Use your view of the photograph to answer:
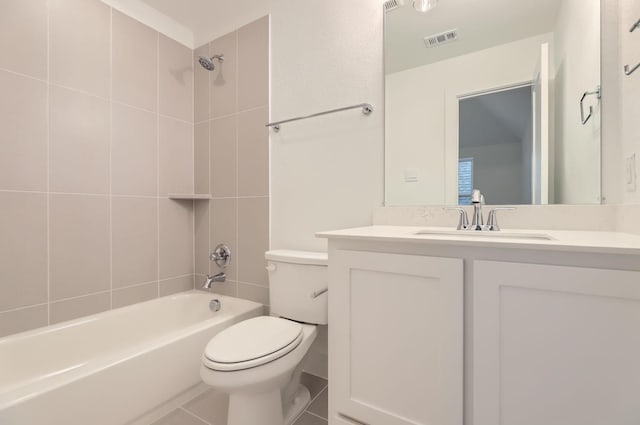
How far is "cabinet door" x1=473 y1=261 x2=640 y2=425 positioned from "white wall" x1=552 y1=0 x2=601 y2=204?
0.61m

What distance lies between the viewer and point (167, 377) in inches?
52.3

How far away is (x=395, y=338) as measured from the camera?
2.92 ft

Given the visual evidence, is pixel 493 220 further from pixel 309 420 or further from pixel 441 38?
pixel 309 420

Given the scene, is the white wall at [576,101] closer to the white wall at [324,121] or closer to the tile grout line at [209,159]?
the white wall at [324,121]

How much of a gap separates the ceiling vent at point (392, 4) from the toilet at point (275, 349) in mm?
1296

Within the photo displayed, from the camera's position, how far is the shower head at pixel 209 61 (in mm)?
1882

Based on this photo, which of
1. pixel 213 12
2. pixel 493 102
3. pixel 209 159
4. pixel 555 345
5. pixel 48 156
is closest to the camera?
pixel 555 345

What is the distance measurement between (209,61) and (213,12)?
1.07 ft

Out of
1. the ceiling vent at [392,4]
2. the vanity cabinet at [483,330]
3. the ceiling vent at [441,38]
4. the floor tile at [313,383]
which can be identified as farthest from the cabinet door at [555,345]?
the ceiling vent at [392,4]

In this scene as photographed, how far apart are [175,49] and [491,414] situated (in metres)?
2.62

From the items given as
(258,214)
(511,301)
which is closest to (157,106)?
(258,214)

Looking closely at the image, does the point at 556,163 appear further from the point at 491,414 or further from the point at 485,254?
the point at 491,414

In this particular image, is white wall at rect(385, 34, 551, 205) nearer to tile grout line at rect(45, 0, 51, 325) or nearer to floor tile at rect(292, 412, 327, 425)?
floor tile at rect(292, 412, 327, 425)

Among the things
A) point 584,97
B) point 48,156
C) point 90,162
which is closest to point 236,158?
point 90,162
